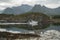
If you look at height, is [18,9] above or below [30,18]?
above

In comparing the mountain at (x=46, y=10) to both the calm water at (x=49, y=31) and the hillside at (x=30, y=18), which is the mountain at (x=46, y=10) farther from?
the calm water at (x=49, y=31)

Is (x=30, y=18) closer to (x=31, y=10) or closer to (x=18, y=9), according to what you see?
(x=31, y=10)

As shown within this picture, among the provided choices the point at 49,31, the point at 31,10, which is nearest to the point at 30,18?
the point at 31,10

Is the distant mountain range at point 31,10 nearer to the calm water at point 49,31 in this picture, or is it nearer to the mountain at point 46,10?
the mountain at point 46,10

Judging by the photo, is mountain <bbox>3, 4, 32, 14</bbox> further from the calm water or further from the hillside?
the calm water

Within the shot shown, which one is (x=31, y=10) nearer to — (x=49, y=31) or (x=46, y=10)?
(x=46, y=10)

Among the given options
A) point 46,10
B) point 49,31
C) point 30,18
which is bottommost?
point 49,31

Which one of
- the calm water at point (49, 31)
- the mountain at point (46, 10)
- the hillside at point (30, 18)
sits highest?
the mountain at point (46, 10)

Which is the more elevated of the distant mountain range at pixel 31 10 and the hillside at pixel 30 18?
the distant mountain range at pixel 31 10

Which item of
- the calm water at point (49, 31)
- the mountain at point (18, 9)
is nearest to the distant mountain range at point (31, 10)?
the mountain at point (18, 9)

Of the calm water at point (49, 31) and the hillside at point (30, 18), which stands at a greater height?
the hillside at point (30, 18)

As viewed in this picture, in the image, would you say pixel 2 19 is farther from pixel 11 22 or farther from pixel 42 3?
pixel 42 3

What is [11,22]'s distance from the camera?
2426mm

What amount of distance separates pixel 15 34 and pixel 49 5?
0.69 meters
